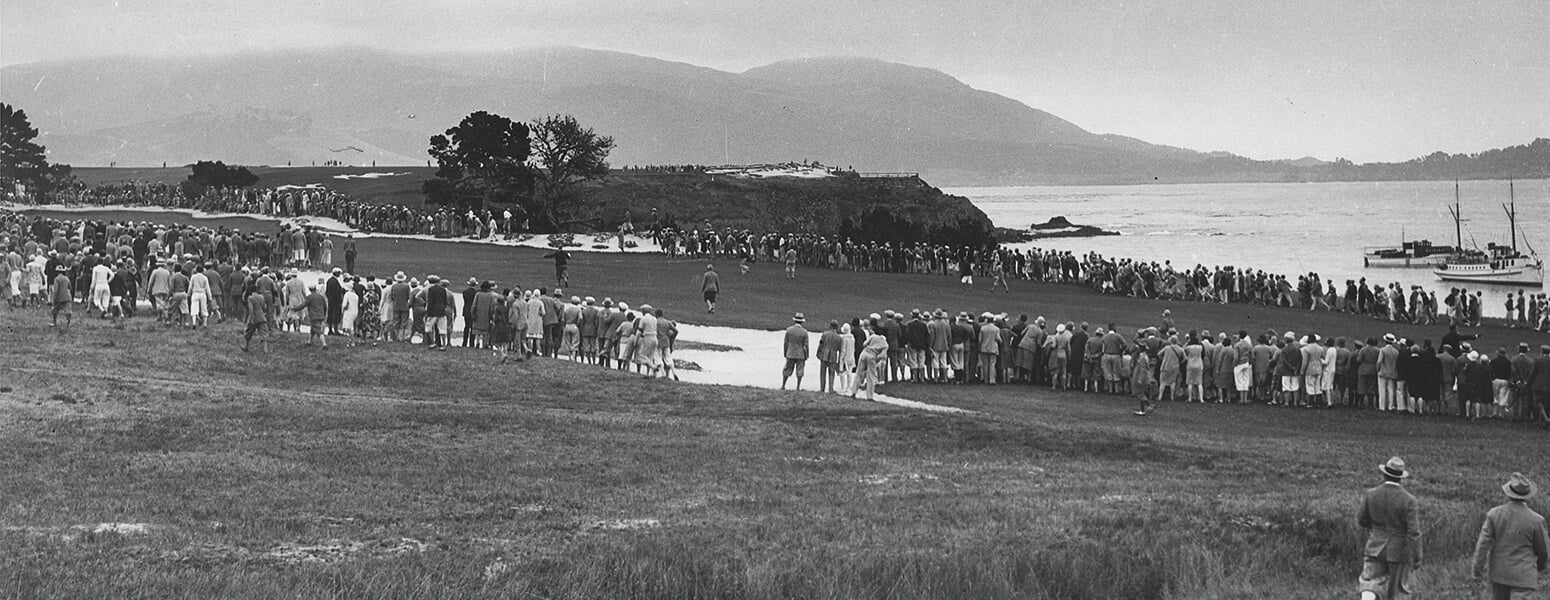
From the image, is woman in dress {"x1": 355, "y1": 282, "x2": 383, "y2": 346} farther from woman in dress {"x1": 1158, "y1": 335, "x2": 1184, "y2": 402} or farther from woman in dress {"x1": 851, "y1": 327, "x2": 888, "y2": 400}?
woman in dress {"x1": 1158, "y1": 335, "x2": 1184, "y2": 402}

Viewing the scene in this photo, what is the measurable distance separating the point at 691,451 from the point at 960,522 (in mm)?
5057

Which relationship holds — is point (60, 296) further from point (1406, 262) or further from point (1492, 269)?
point (1406, 262)

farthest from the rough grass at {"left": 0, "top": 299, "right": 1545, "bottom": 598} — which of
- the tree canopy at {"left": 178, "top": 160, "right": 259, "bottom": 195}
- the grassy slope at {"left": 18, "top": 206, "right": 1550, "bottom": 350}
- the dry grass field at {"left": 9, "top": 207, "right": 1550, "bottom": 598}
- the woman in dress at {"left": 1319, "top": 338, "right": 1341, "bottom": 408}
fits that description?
the tree canopy at {"left": 178, "top": 160, "right": 259, "bottom": 195}

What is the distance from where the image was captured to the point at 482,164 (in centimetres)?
6688

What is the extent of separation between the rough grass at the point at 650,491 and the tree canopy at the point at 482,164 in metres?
43.5

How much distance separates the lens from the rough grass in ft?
38.6

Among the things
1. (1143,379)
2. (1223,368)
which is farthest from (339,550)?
(1223,368)

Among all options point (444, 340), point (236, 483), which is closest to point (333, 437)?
point (236, 483)

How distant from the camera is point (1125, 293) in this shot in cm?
5194

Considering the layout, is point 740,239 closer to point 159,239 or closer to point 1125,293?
point 1125,293

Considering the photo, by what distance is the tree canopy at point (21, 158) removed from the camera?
77.5m

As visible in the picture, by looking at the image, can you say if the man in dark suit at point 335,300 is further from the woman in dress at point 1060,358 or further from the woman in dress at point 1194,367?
the woman in dress at point 1194,367

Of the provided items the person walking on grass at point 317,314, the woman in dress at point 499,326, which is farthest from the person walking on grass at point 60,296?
the woman in dress at point 499,326

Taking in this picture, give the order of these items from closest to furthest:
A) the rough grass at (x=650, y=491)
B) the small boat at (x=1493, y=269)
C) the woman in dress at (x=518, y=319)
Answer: the rough grass at (x=650, y=491) < the woman in dress at (x=518, y=319) < the small boat at (x=1493, y=269)
